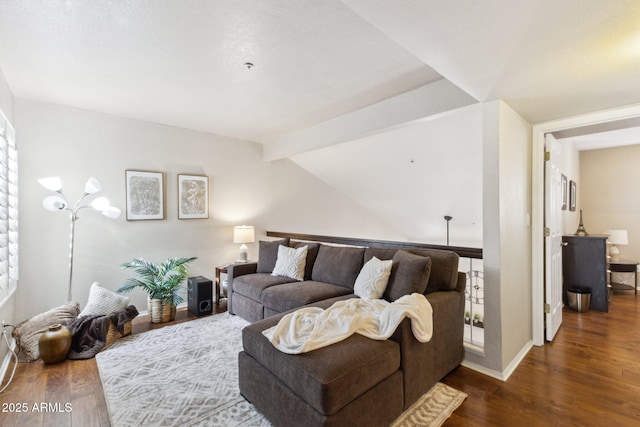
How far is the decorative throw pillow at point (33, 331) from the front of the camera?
2617mm

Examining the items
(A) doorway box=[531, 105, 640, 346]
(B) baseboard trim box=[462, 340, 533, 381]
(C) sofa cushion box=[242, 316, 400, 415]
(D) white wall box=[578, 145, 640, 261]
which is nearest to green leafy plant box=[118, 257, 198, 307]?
(C) sofa cushion box=[242, 316, 400, 415]

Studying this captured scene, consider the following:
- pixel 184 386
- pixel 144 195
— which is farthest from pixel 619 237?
pixel 144 195

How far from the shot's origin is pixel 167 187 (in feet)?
13.4

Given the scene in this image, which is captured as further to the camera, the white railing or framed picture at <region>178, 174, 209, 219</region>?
framed picture at <region>178, 174, 209, 219</region>

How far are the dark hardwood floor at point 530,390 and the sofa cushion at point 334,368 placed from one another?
636mm

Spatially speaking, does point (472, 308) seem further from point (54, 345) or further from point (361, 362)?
point (54, 345)

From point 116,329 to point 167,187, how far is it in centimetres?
189

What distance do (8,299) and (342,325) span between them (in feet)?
10.1

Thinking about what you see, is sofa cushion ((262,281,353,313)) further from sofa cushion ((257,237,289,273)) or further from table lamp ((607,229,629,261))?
table lamp ((607,229,629,261))

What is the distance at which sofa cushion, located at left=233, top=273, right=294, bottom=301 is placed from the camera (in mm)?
3231

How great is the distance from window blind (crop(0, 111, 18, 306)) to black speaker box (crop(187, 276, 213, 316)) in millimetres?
1648

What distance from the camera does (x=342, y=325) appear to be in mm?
1860

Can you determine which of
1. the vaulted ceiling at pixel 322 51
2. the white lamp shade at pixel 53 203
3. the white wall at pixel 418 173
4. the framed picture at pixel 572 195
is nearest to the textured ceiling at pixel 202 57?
the vaulted ceiling at pixel 322 51

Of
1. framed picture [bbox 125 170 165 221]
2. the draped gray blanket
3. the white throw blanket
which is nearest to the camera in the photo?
the white throw blanket
